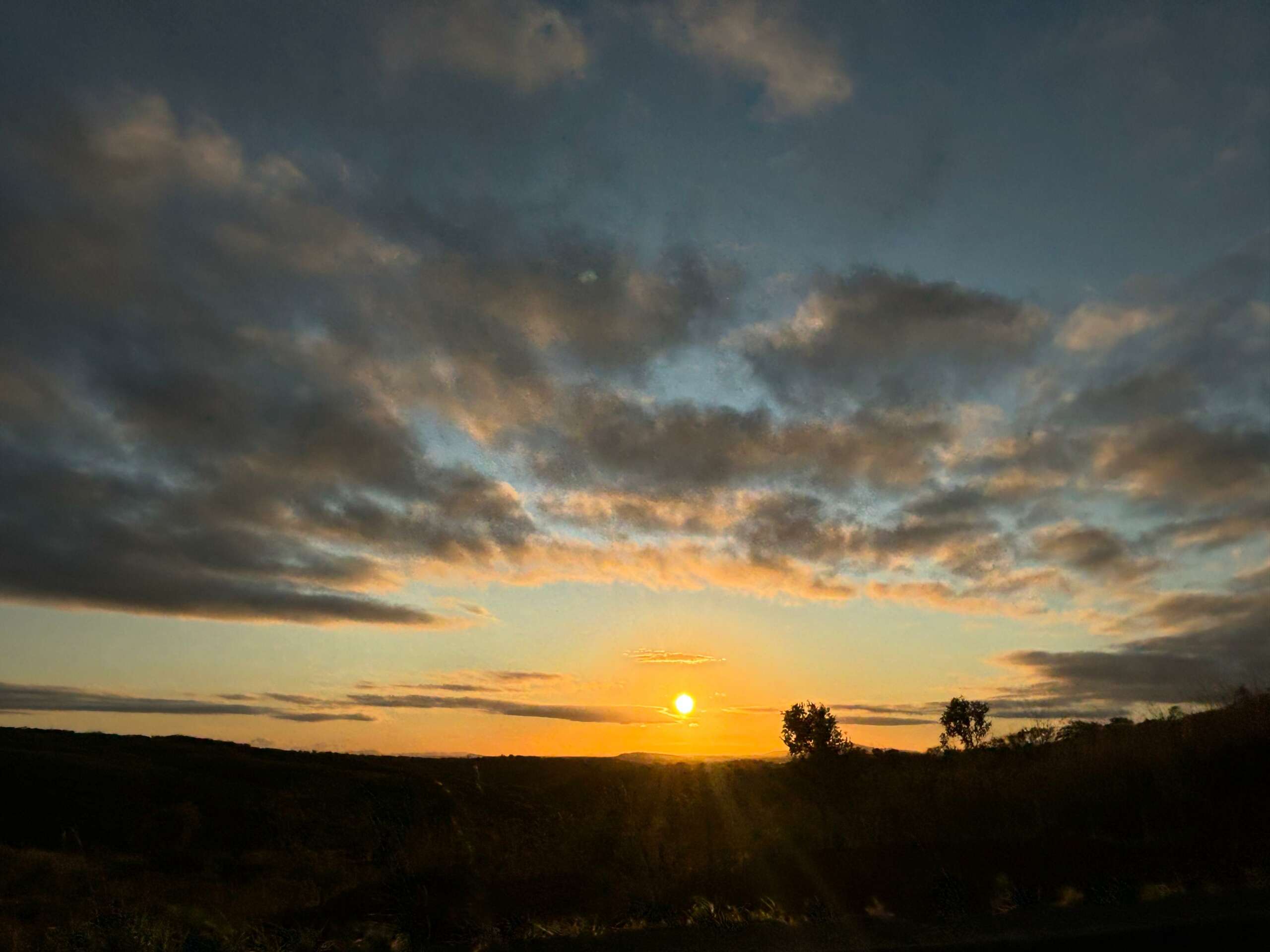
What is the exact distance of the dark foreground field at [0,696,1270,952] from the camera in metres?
7.61

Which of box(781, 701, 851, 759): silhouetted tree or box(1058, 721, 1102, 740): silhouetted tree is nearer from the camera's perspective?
box(1058, 721, 1102, 740): silhouetted tree

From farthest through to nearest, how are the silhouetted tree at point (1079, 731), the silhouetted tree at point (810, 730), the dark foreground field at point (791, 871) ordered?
the silhouetted tree at point (810, 730)
the silhouetted tree at point (1079, 731)
the dark foreground field at point (791, 871)

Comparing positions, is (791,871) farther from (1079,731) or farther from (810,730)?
(810,730)

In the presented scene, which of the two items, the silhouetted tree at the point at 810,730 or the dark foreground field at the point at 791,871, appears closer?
the dark foreground field at the point at 791,871

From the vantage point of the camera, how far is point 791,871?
33.9 feet

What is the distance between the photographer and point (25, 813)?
34438 mm

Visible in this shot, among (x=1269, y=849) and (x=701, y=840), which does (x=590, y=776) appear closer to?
(x=701, y=840)

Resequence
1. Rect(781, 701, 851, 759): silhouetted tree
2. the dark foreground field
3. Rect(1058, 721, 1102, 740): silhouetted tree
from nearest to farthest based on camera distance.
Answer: the dark foreground field
Rect(1058, 721, 1102, 740): silhouetted tree
Rect(781, 701, 851, 759): silhouetted tree

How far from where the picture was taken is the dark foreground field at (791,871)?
7605 mm

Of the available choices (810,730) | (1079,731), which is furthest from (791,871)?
(810,730)

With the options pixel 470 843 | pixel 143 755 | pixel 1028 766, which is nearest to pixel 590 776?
pixel 143 755

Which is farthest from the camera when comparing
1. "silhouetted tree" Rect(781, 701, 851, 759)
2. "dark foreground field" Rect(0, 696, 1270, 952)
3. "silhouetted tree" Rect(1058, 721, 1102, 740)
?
"silhouetted tree" Rect(781, 701, 851, 759)

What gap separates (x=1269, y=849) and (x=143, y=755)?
61279mm

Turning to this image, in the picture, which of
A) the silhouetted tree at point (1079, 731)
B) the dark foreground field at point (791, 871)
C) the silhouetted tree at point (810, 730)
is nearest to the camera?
the dark foreground field at point (791, 871)
